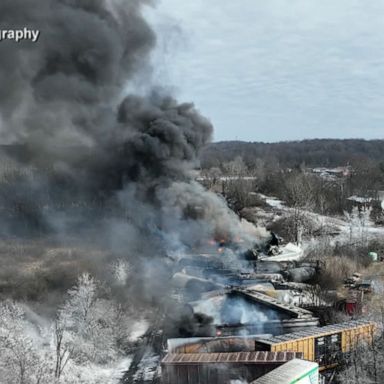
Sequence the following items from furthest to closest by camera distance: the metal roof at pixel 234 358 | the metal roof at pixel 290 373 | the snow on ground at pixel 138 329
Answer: the snow on ground at pixel 138 329 < the metal roof at pixel 234 358 < the metal roof at pixel 290 373

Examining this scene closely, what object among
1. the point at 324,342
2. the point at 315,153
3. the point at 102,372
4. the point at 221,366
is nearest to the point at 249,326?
the point at 324,342

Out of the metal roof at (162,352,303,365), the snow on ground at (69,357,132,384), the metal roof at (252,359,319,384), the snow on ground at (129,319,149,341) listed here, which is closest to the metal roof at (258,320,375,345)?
the metal roof at (162,352,303,365)

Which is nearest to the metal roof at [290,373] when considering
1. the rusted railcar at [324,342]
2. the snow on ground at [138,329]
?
the rusted railcar at [324,342]

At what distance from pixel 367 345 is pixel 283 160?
124848 millimetres

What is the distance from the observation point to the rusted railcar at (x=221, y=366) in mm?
19547

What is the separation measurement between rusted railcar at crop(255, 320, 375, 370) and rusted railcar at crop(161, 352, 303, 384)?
2.93 ft

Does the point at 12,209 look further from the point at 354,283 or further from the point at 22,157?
the point at 354,283

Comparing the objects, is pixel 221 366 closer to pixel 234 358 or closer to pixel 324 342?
pixel 234 358

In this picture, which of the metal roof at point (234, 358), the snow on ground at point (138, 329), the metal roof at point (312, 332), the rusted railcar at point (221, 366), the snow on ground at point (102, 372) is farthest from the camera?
the snow on ground at point (138, 329)

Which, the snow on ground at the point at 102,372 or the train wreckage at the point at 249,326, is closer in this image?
the train wreckage at the point at 249,326

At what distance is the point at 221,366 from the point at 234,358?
592 millimetres

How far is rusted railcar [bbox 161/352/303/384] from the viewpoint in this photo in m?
19.5

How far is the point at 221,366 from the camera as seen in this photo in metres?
20.0

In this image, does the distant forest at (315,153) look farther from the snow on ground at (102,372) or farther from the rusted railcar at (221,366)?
the rusted railcar at (221,366)
